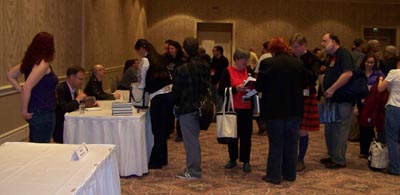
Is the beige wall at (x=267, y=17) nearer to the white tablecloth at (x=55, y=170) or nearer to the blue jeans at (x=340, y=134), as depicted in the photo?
the blue jeans at (x=340, y=134)

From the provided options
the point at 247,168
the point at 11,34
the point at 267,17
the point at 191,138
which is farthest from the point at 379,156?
the point at 267,17

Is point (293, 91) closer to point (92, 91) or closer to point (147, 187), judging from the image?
→ point (147, 187)

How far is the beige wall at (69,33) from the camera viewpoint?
173 inches

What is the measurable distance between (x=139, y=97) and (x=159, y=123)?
35 centimetres

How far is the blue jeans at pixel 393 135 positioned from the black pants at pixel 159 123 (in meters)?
2.33

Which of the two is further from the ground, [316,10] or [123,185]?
[316,10]

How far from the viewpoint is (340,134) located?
516cm

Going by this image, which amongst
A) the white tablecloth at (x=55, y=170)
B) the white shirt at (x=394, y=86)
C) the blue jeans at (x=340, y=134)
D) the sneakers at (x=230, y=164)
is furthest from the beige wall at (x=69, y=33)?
the white shirt at (x=394, y=86)

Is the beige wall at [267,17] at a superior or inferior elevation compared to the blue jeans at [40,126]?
superior

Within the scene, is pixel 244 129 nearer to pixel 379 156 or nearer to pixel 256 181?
pixel 256 181

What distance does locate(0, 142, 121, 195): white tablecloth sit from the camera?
1.90m

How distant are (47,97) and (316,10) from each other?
11171 mm

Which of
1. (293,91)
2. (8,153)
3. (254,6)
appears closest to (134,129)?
(293,91)

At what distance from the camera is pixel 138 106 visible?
4.79m
